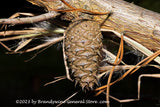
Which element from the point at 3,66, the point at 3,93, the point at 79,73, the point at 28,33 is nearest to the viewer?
the point at 79,73

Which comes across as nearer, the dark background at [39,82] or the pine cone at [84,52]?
the pine cone at [84,52]

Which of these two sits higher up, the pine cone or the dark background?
the pine cone

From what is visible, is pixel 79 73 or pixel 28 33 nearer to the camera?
pixel 79 73

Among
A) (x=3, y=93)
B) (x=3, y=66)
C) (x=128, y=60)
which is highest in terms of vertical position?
(x=128, y=60)

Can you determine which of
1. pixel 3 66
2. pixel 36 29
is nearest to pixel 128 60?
pixel 36 29

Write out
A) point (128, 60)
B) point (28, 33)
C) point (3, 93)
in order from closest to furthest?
point (28, 33)
point (128, 60)
point (3, 93)

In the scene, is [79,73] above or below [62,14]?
below

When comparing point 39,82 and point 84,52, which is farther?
point 39,82

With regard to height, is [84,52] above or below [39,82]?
above

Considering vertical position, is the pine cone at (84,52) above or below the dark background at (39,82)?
above

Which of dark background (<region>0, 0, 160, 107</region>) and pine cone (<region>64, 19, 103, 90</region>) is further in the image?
dark background (<region>0, 0, 160, 107</region>)

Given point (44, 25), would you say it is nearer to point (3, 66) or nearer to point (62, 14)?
point (62, 14)
